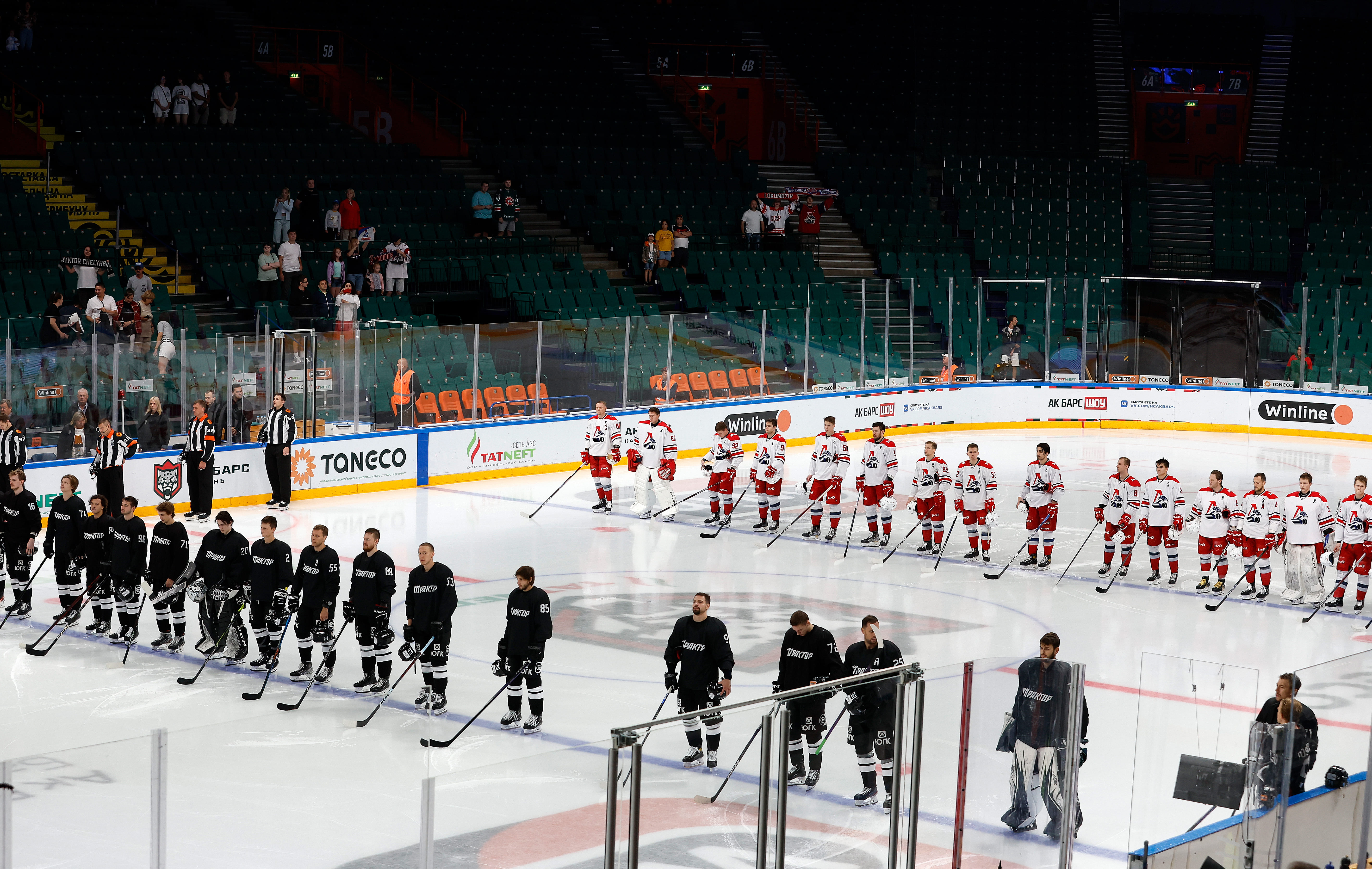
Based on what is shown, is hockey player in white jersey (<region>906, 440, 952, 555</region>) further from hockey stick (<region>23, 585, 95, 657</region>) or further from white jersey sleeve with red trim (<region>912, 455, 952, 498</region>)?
hockey stick (<region>23, 585, 95, 657</region>)

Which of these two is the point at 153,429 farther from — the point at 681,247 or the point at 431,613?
the point at 681,247

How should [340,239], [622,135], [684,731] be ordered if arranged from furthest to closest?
[622,135] → [340,239] → [684,731]

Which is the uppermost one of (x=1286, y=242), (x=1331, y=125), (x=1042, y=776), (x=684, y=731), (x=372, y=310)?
(x=1331, y=125)

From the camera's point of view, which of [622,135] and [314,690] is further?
[622,135]

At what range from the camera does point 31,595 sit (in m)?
14.9

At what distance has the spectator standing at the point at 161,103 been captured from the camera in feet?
87.1

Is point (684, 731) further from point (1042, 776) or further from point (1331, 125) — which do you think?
point (1331, 125)

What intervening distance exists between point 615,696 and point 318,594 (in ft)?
7.88

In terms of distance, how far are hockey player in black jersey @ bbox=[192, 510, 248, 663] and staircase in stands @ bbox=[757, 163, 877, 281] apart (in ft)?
64.8

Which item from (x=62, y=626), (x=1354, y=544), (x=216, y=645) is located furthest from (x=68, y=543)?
(x=1354, y=544)

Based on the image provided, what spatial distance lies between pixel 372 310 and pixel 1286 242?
63.2 feet

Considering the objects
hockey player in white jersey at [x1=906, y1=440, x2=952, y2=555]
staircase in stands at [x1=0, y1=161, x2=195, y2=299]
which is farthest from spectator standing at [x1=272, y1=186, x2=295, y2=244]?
hockey player in white jersey at [x1=906, y1=440, x2=952, y2=555]

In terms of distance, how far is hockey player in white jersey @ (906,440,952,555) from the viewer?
18094mm

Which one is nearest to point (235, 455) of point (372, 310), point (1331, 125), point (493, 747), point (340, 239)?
point (372, 310)
